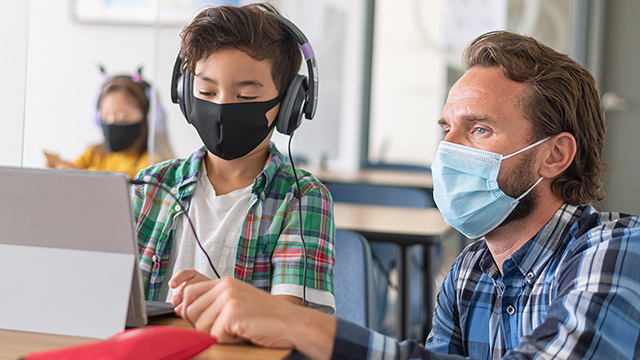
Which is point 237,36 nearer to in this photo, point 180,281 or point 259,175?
point 259,175

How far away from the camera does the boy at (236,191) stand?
40.8 inches

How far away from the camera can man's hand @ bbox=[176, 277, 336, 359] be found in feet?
2.14

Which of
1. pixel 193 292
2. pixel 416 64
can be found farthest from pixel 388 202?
pixel 416 64

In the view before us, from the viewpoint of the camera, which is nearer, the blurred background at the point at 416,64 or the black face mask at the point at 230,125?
the black face mask at the point at 230,125

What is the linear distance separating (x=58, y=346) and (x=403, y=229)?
138 cm

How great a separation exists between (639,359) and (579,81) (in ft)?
1.60

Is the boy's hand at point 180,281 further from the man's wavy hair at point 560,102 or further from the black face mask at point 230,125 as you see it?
the man's wavy hair at point 560,102

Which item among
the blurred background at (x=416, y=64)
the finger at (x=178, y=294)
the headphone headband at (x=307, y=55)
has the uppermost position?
the blurred background at (x=416, y=64)

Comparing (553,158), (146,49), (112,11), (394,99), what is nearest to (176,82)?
(553,158)

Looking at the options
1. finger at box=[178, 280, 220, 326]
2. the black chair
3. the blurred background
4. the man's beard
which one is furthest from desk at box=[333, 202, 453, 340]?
the blurred background

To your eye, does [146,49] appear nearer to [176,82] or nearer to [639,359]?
[176,82]

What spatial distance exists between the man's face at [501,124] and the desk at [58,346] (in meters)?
0.56

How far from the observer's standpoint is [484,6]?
4.81 m

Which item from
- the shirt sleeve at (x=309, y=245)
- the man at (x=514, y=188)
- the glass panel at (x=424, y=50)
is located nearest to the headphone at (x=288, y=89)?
the shirt sleeve at (x=309, y=245)
